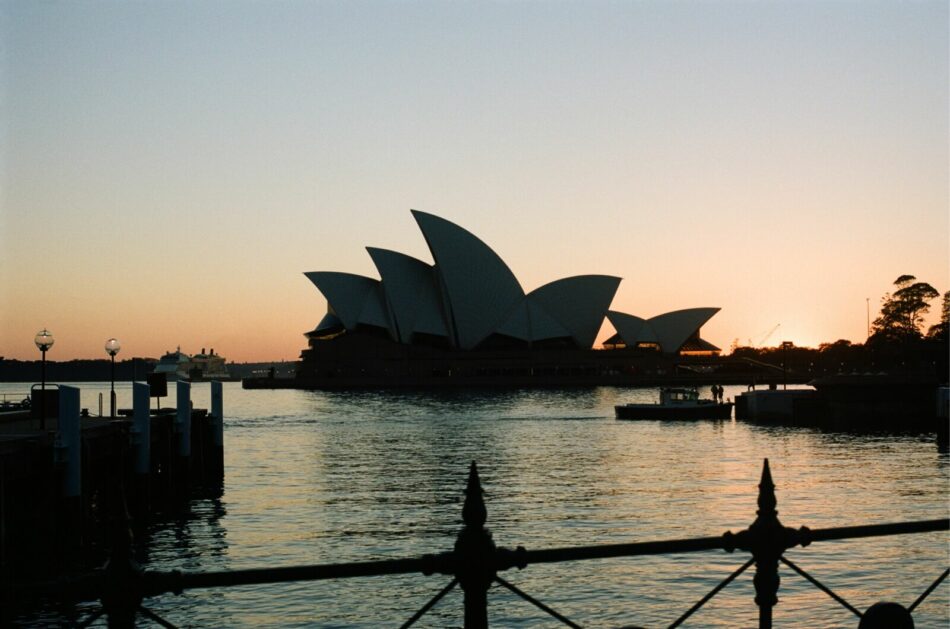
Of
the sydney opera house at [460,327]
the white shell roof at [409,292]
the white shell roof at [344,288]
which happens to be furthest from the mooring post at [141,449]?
the white shell roof at [344,288]

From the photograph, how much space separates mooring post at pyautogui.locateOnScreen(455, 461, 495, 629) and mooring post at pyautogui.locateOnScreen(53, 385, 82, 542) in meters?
14.4

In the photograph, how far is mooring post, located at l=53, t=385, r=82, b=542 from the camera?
17047 millimetres

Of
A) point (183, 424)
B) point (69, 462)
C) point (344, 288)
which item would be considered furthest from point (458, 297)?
point (69, 462)

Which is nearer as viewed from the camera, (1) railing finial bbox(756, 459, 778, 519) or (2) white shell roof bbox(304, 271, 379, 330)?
(1) railing finial bbox(756, 459, 778, 519)

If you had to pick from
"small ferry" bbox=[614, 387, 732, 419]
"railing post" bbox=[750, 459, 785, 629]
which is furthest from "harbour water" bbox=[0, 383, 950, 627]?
"small ferry" bbox=[614, 387, 732, 419]

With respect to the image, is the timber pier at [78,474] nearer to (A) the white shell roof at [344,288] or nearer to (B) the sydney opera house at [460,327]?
(B) the sydney opera house at [460,327]

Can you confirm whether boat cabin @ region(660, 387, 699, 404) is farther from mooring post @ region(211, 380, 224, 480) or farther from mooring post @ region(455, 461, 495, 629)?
mooring post @ region(455, 461, 495, 629)

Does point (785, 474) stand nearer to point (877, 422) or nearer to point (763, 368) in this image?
point (877, 422)

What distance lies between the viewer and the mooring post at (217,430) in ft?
107

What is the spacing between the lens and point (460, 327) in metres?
113

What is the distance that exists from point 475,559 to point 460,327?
109 m

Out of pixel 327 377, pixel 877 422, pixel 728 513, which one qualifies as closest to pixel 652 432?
pixel 877 422

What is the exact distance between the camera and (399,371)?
410 feet

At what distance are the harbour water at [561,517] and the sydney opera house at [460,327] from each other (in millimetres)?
53079
